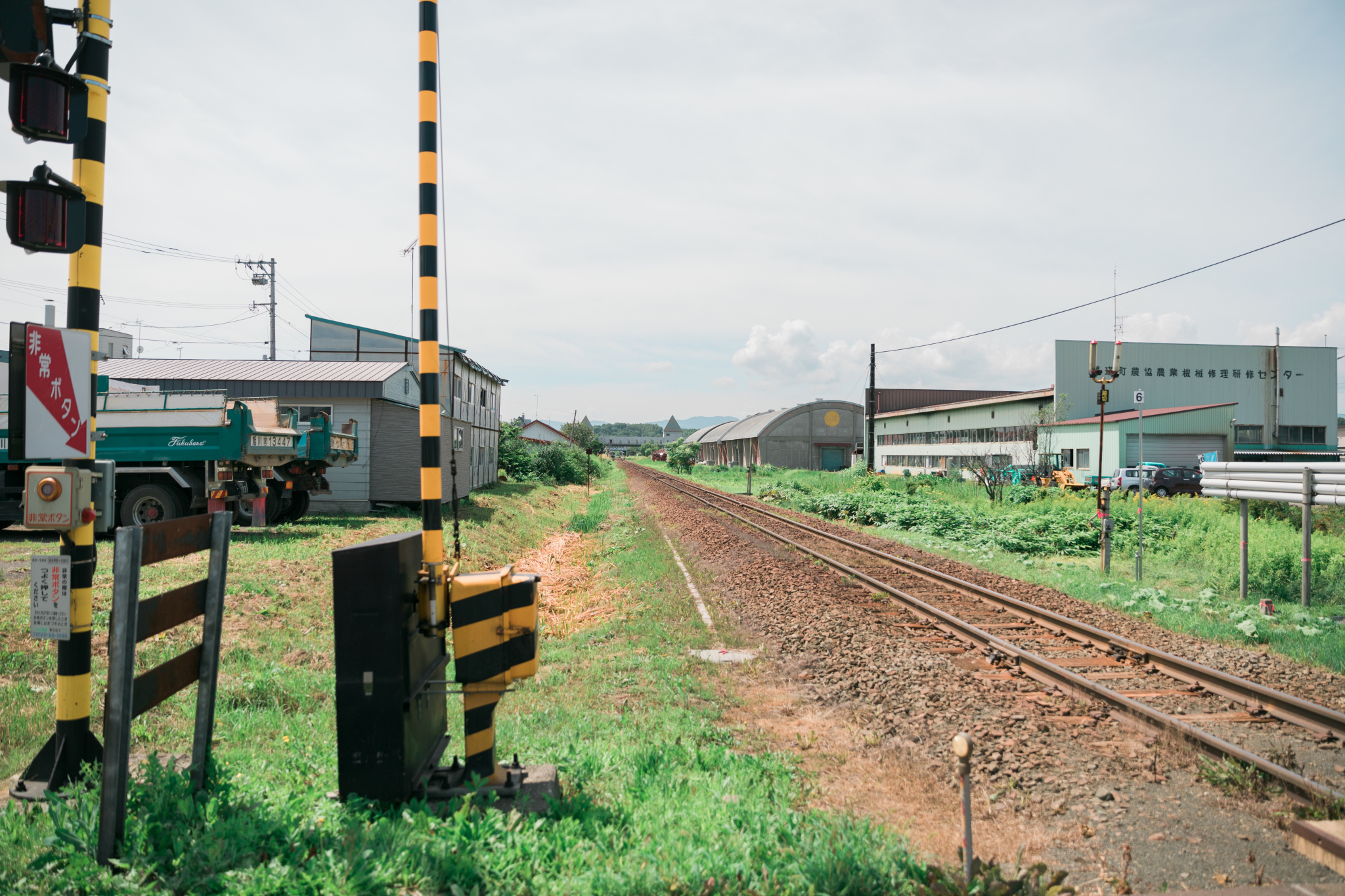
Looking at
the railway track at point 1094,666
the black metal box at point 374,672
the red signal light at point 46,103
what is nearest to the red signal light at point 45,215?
the red signal light at point 46,103

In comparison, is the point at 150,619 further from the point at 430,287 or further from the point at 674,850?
the point at 674,850

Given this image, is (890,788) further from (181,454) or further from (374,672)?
(181,454)

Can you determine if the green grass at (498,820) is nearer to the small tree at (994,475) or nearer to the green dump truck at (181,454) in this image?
the green dump truck at (181,454)

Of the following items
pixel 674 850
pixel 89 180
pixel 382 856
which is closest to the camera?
pixel 382 856

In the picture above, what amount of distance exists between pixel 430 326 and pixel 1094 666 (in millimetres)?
7097

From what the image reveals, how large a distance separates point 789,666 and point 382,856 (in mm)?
5194

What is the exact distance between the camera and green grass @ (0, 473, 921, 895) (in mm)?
2887

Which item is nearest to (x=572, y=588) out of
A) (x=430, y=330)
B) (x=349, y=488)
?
(x=349, y=488)

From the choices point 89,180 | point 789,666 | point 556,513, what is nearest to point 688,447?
point 556,513

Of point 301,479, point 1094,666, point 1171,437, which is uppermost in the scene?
point 1171,437

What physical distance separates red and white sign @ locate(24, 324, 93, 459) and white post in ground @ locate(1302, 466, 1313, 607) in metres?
12.7

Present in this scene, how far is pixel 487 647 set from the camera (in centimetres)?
370

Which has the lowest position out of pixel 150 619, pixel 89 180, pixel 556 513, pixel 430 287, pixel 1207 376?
pixel 556 513

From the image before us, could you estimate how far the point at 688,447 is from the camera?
64625 millimetres
